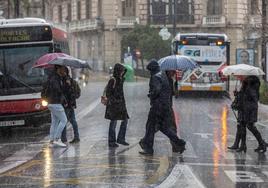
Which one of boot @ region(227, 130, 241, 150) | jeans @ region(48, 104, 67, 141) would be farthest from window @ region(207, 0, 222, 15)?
jeans @ region(48, 104, 67, 141)

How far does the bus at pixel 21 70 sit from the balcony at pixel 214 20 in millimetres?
50393

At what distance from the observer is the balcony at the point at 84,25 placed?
68.8 metres

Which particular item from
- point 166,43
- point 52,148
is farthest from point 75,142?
point 166,43

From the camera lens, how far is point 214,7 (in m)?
67.8

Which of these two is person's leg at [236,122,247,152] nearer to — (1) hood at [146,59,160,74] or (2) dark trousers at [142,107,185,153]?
(2) dark trousers at [142,107,185,153]

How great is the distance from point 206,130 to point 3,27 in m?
6.07

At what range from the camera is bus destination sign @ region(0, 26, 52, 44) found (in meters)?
16.8

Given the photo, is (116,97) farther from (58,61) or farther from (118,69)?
(58,61)

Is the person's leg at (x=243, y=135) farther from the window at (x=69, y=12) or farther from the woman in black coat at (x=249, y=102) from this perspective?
the window at (x=69, y=12)

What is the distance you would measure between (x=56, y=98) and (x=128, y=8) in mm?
56665

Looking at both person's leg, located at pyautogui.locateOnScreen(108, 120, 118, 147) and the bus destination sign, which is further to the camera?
the bus destination sign

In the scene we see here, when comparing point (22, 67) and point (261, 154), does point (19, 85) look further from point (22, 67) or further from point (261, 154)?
point (261, 154)

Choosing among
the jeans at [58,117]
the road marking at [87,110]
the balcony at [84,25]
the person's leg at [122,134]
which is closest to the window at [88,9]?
the balcony at [84,25]

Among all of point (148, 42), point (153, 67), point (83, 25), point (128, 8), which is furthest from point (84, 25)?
point (153, 67)
